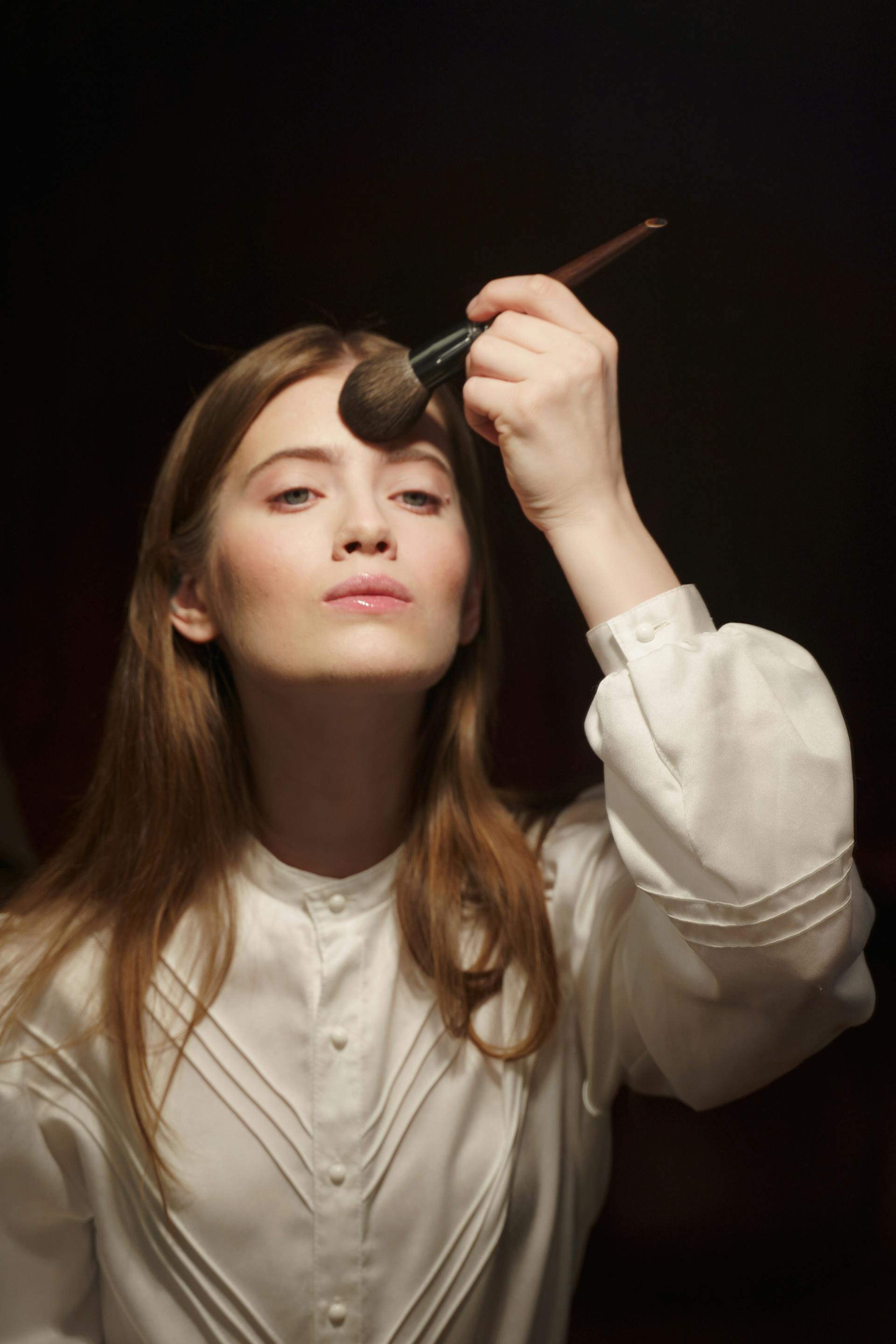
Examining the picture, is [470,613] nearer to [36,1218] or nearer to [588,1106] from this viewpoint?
[588,1106]

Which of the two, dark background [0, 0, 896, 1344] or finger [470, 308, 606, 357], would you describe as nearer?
finger [470, 308, 606, 357]

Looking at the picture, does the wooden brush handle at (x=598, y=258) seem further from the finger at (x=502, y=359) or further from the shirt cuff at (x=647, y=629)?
the shirt cuff at (x=647, y=629)

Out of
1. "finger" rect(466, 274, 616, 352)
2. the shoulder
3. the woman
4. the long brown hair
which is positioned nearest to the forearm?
A: the woman

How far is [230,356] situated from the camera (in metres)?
1.06

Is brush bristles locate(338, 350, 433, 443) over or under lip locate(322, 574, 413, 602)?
over

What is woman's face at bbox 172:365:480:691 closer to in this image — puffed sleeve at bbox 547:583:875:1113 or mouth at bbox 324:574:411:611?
mouth at bbox 324:574:411:611

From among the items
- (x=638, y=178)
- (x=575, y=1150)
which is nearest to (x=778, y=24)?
(x=638, y=178)

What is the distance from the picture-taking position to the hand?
2.33ft

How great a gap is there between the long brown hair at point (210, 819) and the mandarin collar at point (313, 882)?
0.04 feet

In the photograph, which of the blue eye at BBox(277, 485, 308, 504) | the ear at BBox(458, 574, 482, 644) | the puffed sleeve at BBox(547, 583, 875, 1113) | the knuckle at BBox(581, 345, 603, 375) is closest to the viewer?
the puffed sleeve at BBox(547, 583, 875, 1113)

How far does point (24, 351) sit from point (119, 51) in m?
0.28

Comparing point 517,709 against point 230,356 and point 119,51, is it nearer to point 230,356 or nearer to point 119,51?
point 230,356

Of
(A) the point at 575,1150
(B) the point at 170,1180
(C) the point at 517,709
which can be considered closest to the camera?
(B) the point at 170,1180

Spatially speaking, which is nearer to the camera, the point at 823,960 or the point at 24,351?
the point at 823,960
